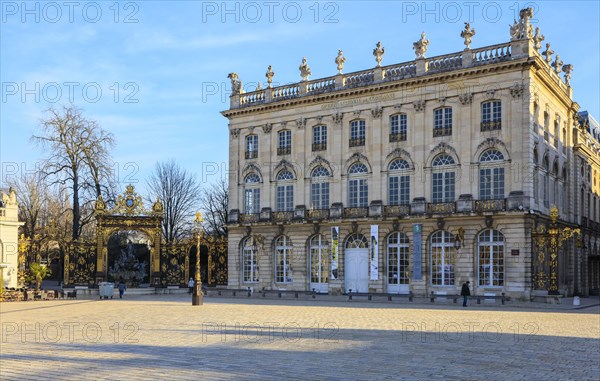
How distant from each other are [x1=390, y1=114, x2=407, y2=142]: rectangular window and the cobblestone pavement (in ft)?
61.6

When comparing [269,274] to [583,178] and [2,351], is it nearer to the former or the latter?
[583,178]

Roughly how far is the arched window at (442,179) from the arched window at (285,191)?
10152 mm

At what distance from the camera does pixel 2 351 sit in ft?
47.9

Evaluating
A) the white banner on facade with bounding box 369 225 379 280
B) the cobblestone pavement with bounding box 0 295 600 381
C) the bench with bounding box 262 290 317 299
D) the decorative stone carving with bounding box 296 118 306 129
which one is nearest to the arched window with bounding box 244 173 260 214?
the decorative stone carving with bounding box 296 118 306 129

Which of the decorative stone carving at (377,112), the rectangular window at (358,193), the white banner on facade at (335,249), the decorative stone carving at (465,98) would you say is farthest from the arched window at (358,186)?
the decorative stone carving at (465,98)

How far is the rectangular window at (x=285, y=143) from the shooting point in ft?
156

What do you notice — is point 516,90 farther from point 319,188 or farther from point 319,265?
point 319,265

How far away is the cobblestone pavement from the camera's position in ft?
39.5

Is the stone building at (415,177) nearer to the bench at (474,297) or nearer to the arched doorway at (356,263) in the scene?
the arched doorway at (356,263)

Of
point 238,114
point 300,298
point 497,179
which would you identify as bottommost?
point 300,298

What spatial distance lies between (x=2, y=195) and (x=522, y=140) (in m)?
29.7

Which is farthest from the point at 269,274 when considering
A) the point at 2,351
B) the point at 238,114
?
the point at 2,351

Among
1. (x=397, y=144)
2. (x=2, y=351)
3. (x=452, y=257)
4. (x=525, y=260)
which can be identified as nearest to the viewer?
(x=2, y=351)

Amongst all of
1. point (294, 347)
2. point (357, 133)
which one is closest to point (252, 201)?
point (357, 133)
